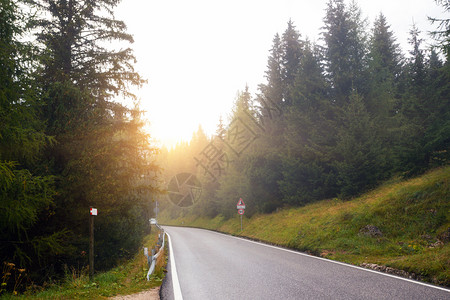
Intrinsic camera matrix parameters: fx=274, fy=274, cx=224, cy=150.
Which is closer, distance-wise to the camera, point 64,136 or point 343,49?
point 64,136

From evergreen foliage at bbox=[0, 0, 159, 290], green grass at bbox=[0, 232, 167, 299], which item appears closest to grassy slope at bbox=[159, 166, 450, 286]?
green grass at bbox=[0, 232, 167, 299]

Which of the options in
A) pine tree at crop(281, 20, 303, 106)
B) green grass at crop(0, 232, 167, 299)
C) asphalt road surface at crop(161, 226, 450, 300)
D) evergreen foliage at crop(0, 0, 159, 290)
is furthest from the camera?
pine tree at crop(281, 20, 303, 106)

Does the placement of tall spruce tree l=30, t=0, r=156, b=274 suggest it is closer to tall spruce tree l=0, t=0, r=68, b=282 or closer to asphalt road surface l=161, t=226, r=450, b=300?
tall spruce tree l=0, t=0, r=68, b=282

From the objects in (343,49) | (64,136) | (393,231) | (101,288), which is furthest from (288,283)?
(343,49)

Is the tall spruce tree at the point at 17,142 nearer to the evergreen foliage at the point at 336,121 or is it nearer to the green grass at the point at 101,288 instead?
the green grass at the point at 101,288

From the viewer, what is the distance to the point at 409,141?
1598 centimetres

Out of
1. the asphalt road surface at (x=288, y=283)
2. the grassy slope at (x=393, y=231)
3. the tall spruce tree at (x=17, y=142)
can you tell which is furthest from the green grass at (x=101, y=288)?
the grassy slope at (x=393, y=231)

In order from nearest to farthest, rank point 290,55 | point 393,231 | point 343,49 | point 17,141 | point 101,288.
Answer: point 101,288 < point 17,141 < point 393,231 < point 343,49 < point 290,55

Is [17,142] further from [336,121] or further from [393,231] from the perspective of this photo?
[336,121]

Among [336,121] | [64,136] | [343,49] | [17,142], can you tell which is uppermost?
[343,49]

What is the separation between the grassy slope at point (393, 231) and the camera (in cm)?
762

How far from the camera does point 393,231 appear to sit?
426 inches

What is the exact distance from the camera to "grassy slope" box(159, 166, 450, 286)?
7.62 metres

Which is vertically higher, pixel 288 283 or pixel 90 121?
pixel 90 121
